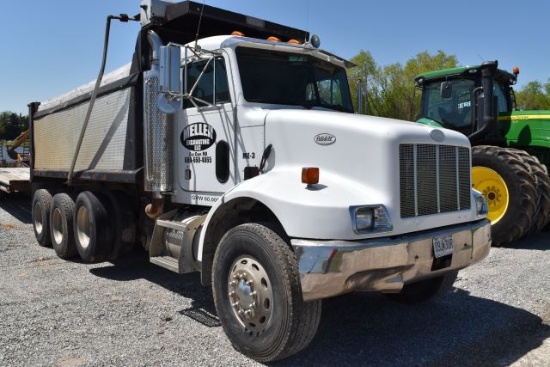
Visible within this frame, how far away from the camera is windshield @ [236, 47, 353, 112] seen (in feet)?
15.7

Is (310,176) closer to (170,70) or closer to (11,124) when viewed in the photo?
(170,70)

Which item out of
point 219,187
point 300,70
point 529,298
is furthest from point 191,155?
point 529,298

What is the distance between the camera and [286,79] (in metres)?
5.03

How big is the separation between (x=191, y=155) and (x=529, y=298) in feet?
12.6

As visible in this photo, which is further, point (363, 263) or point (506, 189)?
point (506, 189)

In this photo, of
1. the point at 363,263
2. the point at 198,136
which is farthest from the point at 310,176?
the point at 198,136

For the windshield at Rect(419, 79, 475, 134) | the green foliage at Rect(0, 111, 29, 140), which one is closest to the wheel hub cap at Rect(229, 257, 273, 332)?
the windshield at Rect(419, 79, 475, 134)

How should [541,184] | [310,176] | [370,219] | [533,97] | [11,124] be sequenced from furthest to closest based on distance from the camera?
[11,124], [533,97], [541,184], [310,176], [370,219]

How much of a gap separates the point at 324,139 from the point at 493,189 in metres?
5.21

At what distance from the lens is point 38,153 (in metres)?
9.48

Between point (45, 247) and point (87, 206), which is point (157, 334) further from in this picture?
point (45, 247)

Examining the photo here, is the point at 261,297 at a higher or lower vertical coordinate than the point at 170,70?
lower

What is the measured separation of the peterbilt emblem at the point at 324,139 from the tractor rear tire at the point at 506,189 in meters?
5.01

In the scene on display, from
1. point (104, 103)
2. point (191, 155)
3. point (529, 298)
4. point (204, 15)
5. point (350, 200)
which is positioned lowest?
point (529, 298)
